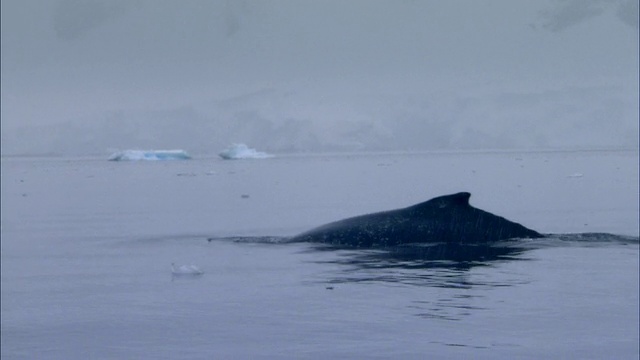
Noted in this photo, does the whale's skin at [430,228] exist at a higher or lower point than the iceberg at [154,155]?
lower

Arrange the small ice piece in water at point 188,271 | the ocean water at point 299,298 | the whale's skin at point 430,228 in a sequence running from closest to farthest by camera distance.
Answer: the ocean water at point 299,298 < the small ice piece in water at point 188,271 < the whale's skin at point 430,228

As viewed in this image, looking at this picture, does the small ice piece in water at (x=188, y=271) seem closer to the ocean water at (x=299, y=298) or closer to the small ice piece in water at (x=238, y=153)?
the ocean water at (x=299, y=298)

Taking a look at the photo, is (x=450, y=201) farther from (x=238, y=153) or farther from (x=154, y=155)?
(x=238, y=153)

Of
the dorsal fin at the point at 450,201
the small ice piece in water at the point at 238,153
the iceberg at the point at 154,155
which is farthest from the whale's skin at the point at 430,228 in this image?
the small ice piece in water at the point at 238,153

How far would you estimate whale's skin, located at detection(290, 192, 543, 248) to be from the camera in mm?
17656

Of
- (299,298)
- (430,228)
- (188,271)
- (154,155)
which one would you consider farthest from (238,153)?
(299,298)

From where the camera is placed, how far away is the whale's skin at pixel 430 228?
57.9ft

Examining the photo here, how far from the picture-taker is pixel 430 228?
17.8 metres

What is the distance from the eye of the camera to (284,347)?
9.00 meters

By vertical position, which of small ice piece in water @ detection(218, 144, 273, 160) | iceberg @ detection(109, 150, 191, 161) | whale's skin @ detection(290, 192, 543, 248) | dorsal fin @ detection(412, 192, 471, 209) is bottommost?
whale's skin @ detection(290, 192, 543, 248)

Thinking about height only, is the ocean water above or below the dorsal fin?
below

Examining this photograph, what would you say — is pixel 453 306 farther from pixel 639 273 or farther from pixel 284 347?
pixel 639 273

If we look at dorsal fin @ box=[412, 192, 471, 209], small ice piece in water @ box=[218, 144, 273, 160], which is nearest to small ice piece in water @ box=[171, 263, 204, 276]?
dorsal fin @ box=[412, 192, 471, 209]

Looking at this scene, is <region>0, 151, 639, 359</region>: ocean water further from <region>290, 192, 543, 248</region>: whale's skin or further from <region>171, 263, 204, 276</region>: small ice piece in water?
<region>290, 192, 543, 248</region>: whale's skin
